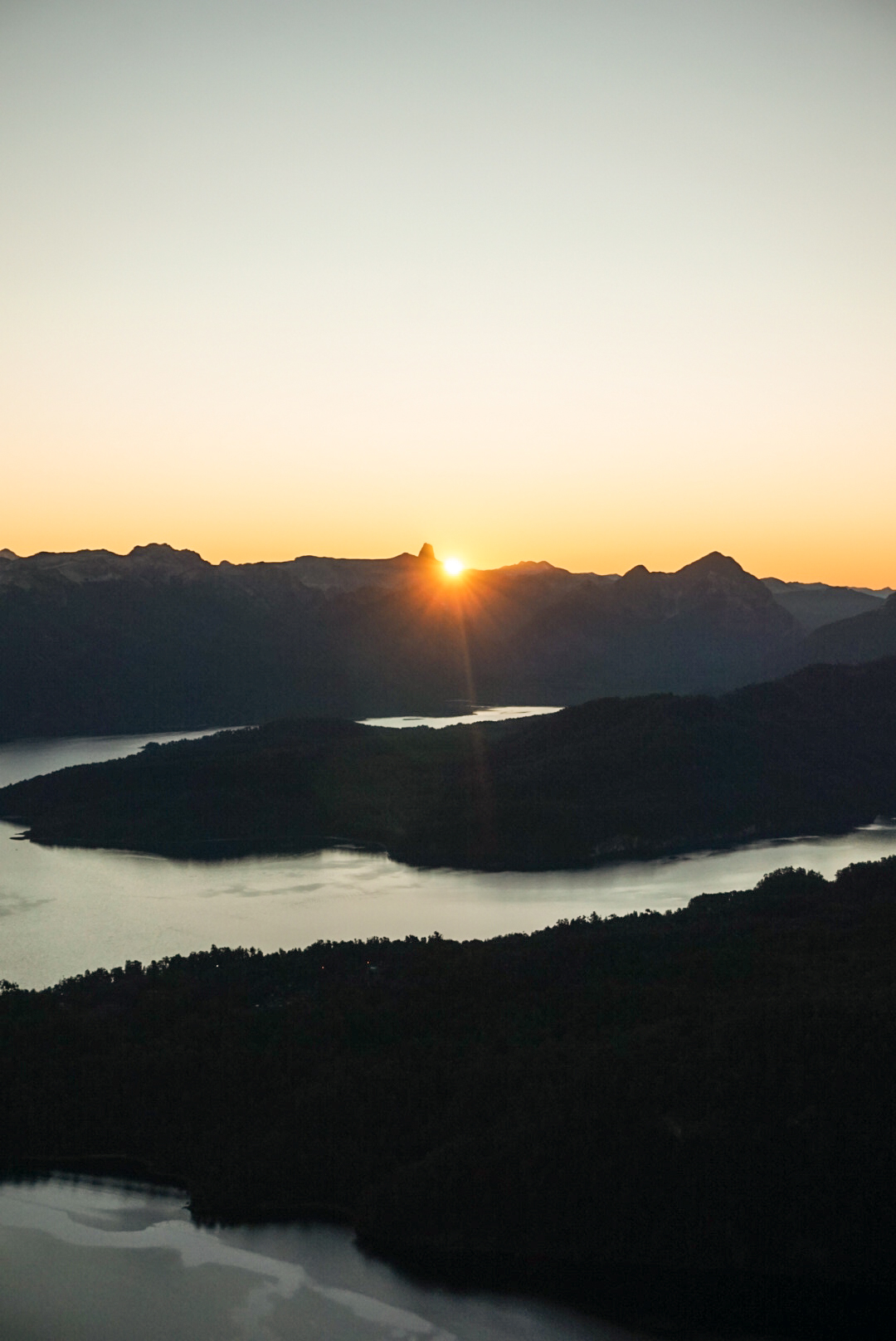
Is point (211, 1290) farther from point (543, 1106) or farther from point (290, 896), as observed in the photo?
point (290, 896)

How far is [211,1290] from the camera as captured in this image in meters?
33.3

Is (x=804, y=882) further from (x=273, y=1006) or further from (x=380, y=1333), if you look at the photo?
(x=380, y=1333)

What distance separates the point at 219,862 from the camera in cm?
9325

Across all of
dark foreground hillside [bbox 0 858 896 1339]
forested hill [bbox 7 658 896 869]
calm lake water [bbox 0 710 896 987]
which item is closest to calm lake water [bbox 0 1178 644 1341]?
dark foreground hillside [bbox 0 858 896 1339]

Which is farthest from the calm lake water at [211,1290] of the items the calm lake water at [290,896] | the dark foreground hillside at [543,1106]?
the calm lake water at [290,896]

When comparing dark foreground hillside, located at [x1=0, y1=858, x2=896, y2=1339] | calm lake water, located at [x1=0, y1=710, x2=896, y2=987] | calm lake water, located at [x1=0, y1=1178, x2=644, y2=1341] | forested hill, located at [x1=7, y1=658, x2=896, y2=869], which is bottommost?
calm lake water, located at [x1=0, y1=1178, x2=644, y2=1341]

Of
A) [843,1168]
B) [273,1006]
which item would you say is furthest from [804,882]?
[843,1168]

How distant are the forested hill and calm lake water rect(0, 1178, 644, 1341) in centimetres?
5573

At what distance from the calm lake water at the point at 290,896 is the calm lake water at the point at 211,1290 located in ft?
79.8

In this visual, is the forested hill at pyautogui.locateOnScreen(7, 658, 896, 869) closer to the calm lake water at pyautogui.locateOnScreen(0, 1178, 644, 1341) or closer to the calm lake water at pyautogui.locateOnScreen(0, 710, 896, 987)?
the calm lake water at pyautogui.locateOnScreen(0, 710, 896, 987)

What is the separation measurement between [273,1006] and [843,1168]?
20.4m

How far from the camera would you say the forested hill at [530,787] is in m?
98.1

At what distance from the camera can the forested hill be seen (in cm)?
9812

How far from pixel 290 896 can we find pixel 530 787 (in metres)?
28.3
